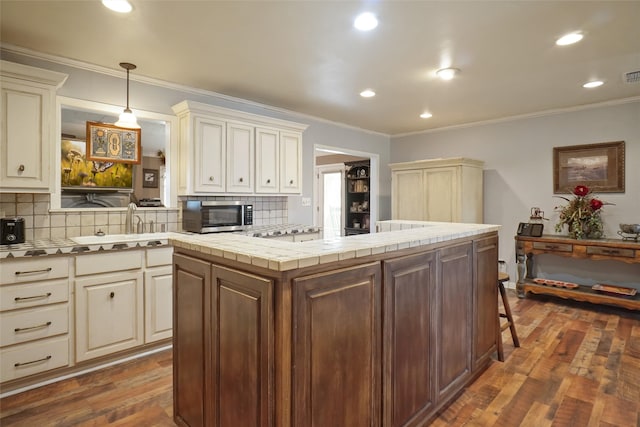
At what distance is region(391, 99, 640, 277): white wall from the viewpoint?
409cm

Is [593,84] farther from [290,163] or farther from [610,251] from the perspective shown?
[290,163]

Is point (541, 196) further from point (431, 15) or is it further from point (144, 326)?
point (144, 326)

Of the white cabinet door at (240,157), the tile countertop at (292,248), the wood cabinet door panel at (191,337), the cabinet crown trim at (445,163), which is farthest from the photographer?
the cabinet crown trim at (445,163)

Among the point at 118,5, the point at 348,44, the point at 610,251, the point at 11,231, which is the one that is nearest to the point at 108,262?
the point at 11,231

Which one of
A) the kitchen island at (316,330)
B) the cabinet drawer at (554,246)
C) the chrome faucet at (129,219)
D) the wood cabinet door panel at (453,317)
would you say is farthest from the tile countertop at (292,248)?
the cabinet drawer at (554,246)

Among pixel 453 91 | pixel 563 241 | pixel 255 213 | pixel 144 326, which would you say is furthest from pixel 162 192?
pixel 563 241

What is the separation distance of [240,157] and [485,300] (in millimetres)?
2634

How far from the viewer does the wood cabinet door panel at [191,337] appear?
5.27ft

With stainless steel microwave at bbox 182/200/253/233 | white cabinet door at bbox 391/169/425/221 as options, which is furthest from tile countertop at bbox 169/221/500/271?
white cabinet door at bbox 391/169/425/221

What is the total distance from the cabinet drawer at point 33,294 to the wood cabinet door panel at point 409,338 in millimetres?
2236

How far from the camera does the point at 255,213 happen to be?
4.23m

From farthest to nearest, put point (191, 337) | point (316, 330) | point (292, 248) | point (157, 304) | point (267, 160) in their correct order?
point (267, 160) < point (157, 304) < point (191, 337) < point (292, 248) < point (316, 330)

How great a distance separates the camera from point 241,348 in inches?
54.9

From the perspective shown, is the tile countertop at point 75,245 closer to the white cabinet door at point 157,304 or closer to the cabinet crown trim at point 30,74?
the white cabinet door at point 157,304
